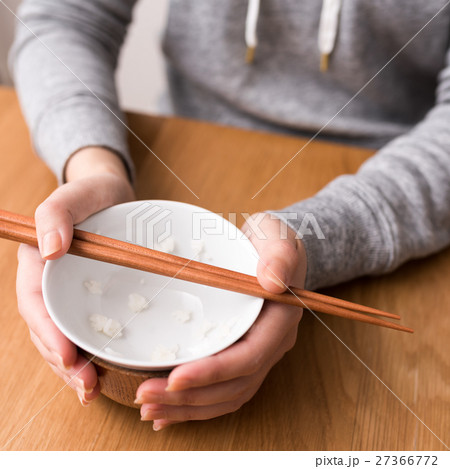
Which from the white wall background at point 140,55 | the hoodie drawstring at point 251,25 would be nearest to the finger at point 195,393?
the hoodie drawstring at point 251,25

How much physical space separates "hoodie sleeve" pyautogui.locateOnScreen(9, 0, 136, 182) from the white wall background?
0.67 m

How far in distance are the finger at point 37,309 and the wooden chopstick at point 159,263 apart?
0.03 meters

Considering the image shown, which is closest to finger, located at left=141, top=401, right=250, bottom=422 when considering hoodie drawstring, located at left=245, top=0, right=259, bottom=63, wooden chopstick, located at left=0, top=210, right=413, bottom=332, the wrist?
wooden chopstick, located at left=0, top=210, right=413, bottom=332

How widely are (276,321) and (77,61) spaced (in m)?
0.54

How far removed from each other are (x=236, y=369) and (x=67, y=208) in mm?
222

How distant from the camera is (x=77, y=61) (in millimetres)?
746

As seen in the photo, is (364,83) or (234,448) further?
(364,83)

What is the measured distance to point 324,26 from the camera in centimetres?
79

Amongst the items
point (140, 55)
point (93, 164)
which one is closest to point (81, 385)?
point (93, 164)

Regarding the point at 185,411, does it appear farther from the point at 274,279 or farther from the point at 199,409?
the point at 274,279

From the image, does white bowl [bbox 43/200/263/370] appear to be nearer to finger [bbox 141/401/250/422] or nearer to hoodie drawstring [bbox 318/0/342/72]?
finger [bbox 141/401/250/422]

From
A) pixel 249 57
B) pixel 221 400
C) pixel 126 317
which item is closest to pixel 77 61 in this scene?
pixel 249 57

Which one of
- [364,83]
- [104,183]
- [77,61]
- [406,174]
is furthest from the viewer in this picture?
[364,83]
